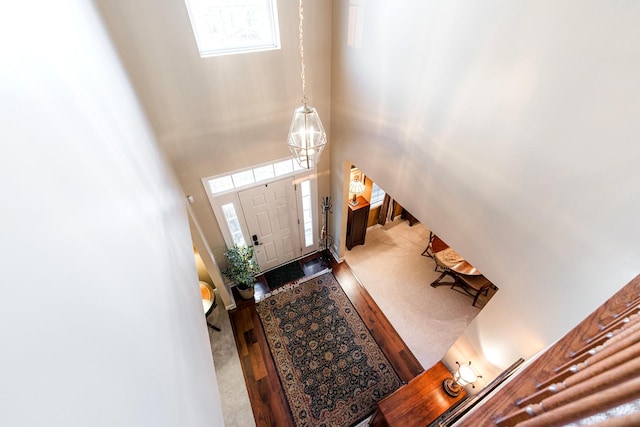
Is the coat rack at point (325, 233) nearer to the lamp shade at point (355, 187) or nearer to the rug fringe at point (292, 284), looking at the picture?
the rug fringe at point (292, 284)

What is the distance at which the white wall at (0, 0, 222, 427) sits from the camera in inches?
22.5

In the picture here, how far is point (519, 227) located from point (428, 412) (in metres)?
2.36

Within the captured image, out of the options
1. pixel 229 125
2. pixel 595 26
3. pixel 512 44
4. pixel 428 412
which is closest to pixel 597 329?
pixel 595 26

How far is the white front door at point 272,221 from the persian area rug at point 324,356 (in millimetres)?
781

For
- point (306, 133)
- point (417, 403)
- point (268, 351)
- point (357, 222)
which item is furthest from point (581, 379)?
point (357, 222)

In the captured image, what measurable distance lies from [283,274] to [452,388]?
3.29 m

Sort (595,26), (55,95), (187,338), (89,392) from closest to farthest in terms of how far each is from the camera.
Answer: (89,392), (55,95), (595,26), (187,338)

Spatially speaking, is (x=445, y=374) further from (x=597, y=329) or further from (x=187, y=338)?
(x=187, y=338)

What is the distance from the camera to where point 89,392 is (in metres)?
0.69

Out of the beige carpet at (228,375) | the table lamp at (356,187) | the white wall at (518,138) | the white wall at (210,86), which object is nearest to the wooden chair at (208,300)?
the beige carpet at (228,375)

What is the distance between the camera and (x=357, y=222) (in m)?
5.56

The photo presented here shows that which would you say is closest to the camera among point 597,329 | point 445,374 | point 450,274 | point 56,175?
point 56,175

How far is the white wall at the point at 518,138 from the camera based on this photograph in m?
1.58

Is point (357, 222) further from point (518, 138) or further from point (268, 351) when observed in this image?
point (518, 138)
